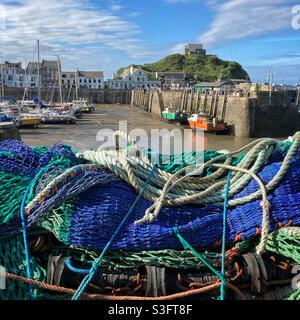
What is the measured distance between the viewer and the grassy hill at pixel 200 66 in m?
151

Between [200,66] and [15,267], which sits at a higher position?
[200,66]

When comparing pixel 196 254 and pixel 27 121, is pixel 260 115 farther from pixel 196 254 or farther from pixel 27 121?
pixel 196 254

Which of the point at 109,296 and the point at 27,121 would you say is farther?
the point at 27,121

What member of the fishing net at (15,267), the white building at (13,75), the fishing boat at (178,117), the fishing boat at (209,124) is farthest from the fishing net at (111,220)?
the white building at (13,75)

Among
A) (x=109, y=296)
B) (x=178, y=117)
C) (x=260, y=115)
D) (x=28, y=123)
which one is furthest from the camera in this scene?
(x=178, y=117)

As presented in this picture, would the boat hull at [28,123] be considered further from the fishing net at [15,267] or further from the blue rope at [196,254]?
the blue rope at [196,254]

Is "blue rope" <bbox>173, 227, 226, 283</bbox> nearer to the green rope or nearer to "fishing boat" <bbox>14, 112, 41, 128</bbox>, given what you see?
the green rope

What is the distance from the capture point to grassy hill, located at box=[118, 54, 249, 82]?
151 metres

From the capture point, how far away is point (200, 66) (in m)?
160

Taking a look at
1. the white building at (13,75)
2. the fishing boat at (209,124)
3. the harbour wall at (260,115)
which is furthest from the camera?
the white building at (13,75)

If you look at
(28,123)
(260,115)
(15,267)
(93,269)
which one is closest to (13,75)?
(28,123)

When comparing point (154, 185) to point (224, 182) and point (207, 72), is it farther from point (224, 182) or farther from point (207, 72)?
point (207, 72)

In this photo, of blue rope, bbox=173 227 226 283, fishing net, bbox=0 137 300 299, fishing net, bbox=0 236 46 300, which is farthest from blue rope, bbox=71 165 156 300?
blue rope, bbox=173 227 226 283

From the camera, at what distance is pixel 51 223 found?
2.68m
